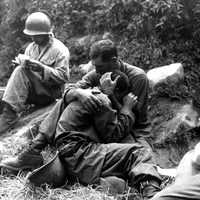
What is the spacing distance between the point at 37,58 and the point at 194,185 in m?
4.23

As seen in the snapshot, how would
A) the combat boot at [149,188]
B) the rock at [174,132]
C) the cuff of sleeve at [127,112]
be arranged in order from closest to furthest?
the combat boot at [149,188]
the cuff of sleeve at [127,112]
the rock at [174,132]

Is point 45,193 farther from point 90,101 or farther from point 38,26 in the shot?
point 38,26

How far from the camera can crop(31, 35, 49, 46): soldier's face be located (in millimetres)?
6264

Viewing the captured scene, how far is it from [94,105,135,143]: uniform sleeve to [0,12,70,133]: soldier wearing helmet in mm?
1724

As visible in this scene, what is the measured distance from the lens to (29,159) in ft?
15.4

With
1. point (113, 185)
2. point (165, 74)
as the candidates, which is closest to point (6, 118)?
point (165, 74)

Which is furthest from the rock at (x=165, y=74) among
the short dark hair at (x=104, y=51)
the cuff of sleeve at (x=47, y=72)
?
the short dark hair at (x=104, y=51)

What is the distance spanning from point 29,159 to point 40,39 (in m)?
2.14

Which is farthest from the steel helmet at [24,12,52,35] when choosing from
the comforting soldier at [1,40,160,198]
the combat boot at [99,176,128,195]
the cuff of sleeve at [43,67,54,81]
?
the combat boot at [99,176,128,195]

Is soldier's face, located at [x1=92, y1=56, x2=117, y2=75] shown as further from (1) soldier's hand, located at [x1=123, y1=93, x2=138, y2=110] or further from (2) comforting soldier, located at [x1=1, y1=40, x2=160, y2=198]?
(1) soldier's hand, located at [x1=123, y1=93, x2=138, y2=110]

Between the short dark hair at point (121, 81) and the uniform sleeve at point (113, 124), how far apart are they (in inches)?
11.1

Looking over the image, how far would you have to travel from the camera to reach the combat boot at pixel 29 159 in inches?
184

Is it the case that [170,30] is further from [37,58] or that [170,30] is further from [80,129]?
[80,129]

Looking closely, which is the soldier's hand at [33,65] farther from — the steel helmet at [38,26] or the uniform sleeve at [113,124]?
the uniform sleeve at [113,124]
